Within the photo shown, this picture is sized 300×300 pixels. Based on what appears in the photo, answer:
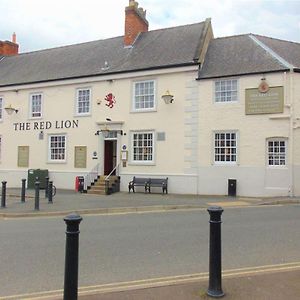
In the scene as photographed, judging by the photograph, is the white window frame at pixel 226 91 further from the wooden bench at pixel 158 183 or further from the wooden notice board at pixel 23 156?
A: the wooden notice board at pixel 23 156

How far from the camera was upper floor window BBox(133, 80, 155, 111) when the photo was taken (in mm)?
22062

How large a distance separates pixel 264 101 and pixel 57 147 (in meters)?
12.7

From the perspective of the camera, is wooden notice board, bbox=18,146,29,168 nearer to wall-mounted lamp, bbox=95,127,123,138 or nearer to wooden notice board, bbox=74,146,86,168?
wooden notice board, bbox=74,146,86,168

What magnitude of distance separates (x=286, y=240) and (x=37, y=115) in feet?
66.4

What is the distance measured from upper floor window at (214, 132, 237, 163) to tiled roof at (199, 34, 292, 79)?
10.3ft

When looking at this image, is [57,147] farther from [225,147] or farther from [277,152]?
[277,152]

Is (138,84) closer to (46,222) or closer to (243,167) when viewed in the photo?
(243,167)

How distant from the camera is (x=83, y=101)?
2394 cm

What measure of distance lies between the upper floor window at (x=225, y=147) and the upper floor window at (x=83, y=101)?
26.7 ft

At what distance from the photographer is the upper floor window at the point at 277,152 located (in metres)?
19.2

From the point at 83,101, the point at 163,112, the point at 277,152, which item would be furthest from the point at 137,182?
the point at 277,152

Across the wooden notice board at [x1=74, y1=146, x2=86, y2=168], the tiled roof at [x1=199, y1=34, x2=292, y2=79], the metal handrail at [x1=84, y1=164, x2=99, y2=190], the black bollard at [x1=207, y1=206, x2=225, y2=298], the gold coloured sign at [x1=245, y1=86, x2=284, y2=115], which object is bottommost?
the black bollard at [x1=207, y1=206, x2=225, y2=298]

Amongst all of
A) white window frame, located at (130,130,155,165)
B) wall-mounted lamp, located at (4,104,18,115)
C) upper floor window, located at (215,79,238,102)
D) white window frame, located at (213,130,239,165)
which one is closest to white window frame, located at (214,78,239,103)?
upper floor window, located at (215,79,238,102)

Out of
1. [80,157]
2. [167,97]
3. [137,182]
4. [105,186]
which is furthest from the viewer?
[80,157]
